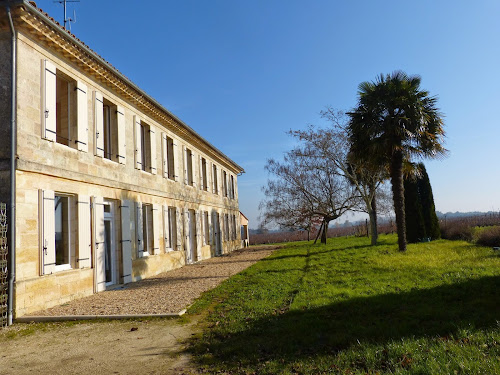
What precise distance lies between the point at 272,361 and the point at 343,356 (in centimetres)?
72

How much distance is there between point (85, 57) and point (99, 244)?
15.2 ft

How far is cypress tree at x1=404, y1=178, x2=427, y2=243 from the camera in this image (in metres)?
20.4

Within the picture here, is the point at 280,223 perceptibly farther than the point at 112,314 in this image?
Yes

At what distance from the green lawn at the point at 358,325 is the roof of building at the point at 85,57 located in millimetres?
6374

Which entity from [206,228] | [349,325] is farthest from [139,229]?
[349,325]

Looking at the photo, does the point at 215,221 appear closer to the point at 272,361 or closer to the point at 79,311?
the point at 79,311

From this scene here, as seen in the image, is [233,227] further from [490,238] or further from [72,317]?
[72,317]

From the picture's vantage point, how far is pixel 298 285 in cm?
843

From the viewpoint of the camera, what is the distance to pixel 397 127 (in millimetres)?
14758

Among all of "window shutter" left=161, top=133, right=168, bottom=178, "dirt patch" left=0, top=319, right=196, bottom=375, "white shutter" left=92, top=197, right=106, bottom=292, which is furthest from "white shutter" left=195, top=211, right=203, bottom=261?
"dirt patch" left=0, top=319, right=196, bottom=375

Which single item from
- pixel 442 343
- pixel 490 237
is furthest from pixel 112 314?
pixel 490 237

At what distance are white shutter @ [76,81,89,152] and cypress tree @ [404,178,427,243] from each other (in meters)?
16.9

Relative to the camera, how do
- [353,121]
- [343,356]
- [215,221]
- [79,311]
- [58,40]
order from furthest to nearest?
[215,221] → [353,121] → [58,40] → [79,311] → [343,356]

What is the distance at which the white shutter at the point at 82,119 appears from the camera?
902 centimetres
